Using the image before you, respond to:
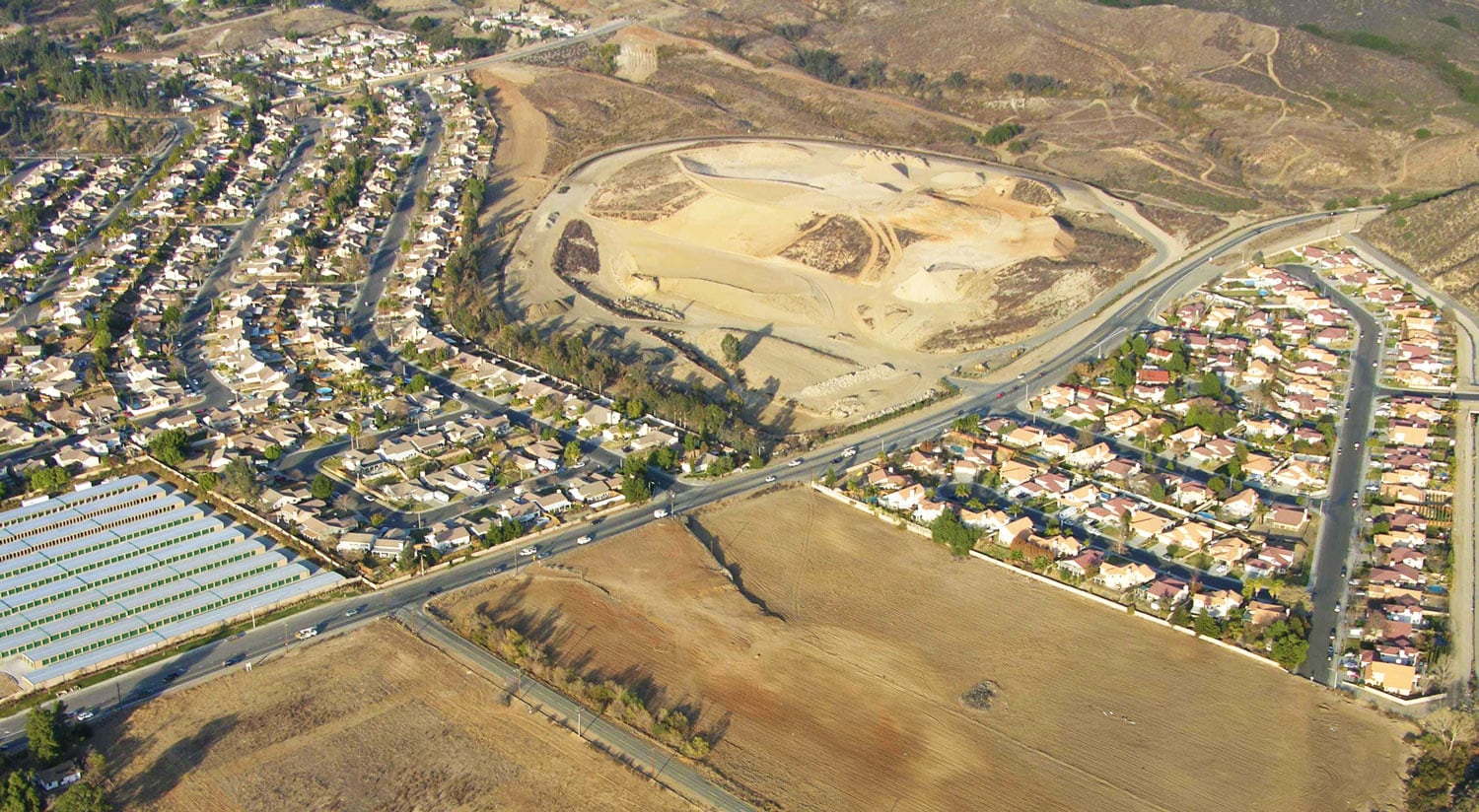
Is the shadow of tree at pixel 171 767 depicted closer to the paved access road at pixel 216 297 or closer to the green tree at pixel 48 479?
the green tree at pixel 48 479

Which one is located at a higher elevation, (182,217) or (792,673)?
(182,217)

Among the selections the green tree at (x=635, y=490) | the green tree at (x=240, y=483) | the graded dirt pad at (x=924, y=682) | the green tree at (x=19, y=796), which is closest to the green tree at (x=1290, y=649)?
the graded dirt pad at (x=924, y=682)

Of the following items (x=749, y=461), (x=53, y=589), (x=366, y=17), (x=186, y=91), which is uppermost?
(x=366, y=17)

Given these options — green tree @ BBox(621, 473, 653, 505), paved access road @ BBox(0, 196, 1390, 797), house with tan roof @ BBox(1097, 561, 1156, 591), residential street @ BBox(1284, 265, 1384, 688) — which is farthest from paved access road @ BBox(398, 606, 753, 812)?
residential street @ BBox(1284, 265, 1384, 688)

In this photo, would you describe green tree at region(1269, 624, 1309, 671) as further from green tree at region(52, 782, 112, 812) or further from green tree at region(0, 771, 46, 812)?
green tree at region(0, 771, 46, 812)

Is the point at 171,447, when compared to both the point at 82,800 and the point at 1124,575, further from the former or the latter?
the point at 1124,575

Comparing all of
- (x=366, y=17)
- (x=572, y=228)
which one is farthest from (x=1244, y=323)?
(x=366, y=17)

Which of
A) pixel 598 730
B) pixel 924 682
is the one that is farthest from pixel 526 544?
pixel 924 682

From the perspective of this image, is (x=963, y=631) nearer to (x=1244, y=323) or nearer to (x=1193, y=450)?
(x=1193, y=450)
